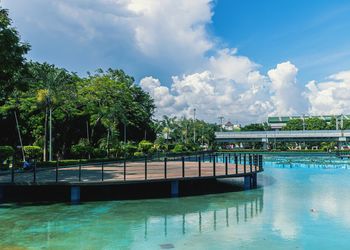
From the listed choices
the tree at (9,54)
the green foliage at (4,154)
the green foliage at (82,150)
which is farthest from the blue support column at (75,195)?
the green foliage at (82,150)

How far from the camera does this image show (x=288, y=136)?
9144 centimetres

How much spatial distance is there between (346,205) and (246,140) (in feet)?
266

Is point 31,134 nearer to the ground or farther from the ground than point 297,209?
farther from the ground

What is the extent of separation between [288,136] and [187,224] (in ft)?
275

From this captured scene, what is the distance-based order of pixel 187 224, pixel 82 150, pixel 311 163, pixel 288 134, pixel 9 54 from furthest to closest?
pixel 288 134 → pixel 311 163 → pixel 82 150 → pixel 9 54 → pixel 187 224

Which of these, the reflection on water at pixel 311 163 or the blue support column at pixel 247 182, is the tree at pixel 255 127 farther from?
the blue support column at pixel 247 182

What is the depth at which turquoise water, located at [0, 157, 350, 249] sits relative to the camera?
1044cm

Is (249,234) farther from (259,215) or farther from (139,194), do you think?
(139,194)

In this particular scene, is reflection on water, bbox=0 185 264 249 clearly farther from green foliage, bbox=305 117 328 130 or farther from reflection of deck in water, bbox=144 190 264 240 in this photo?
green foliage, bbox=305 117 328 130

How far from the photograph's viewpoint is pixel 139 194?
63.3ft

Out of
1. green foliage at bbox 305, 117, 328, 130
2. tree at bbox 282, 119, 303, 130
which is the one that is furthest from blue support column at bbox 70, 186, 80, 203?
tree at bbox 282, 119, 303, 130

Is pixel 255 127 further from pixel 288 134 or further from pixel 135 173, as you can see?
pixel 135 173

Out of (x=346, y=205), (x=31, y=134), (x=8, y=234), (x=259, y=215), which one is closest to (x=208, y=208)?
(x=259, y=215)

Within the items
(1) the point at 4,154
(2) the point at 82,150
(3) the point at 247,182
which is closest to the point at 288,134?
(2) the point at 82,150
